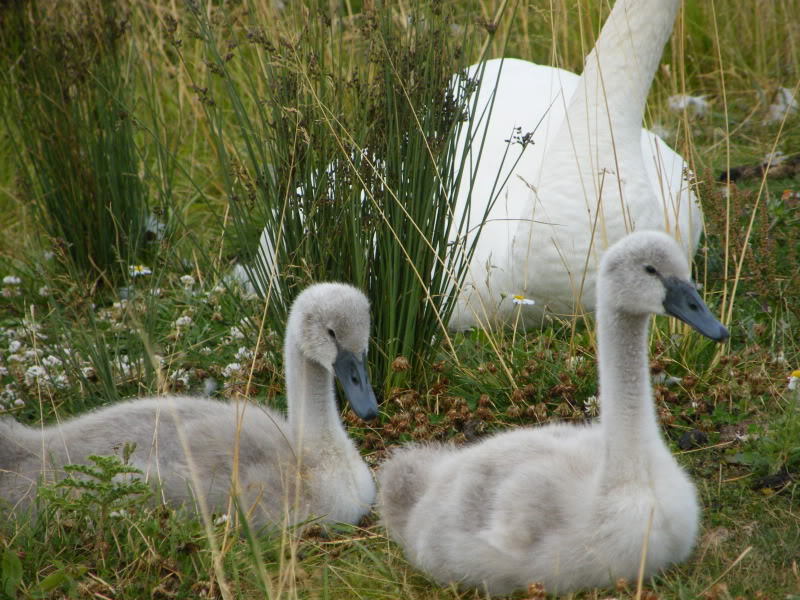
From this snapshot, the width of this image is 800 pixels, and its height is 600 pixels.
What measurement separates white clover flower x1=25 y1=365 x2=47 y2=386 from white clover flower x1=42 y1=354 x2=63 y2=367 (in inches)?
1.8

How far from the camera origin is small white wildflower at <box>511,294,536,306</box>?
4773 mm

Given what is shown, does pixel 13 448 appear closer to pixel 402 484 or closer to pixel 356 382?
pixel 356 382

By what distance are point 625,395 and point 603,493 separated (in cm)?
29

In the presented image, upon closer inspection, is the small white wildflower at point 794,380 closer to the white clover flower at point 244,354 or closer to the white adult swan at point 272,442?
the white adult swan at point 272,442

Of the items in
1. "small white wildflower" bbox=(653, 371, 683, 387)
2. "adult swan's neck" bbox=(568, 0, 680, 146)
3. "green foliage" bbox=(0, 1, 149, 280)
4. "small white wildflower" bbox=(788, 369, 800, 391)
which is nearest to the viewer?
"small white wildflower" bbox=(788, 369, 800, 391)

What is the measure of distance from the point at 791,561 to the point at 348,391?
1444mm

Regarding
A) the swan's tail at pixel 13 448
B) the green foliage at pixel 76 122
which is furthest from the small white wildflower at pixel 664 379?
the green foliage at pixel 76 122

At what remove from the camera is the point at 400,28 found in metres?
4.23

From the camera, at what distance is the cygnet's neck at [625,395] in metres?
3.07

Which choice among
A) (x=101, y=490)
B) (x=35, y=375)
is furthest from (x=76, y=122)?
(x=101, y=490)

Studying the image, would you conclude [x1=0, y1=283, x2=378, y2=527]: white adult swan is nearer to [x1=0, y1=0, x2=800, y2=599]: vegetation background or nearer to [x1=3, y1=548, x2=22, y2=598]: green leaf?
[x1=0, y1=0, x2=800, y2=599]: vegetation background

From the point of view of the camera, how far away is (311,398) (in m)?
3.72

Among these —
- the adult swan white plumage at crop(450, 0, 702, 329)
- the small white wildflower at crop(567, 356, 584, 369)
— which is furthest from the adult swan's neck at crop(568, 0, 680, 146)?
the small white wildflower at crop(567, 356, 584, 369)

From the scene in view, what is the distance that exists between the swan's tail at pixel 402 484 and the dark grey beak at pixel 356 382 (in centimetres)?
29
